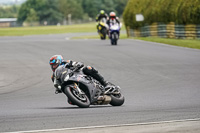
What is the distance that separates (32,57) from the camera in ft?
66.5

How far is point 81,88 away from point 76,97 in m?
0.34

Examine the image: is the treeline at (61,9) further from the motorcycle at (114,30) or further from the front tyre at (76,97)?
the front tyre at (76,97)

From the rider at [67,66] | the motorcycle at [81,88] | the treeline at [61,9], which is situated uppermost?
the rider at [67,66]

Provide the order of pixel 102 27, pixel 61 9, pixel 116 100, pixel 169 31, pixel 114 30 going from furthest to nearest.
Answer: pixel 61 9
pixel 102 27
pixel 169 31
pixel 114 30
pixel 116 100

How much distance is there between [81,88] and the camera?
872 centimetres

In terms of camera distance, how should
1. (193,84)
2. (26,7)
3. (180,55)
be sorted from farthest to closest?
(26,7)
(180,55)
(193,84)

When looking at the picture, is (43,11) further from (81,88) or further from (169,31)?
(81,88)

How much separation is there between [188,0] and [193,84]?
15329 mm

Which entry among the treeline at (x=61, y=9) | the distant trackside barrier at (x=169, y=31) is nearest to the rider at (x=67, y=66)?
the distant trackside barrier at (x=169, y=31)

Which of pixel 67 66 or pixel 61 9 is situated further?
pixel 61 9

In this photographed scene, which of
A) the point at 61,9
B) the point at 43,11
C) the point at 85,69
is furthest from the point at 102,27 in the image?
the point at 61,9

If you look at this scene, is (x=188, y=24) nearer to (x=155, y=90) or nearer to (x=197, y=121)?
(x=155, y=90)

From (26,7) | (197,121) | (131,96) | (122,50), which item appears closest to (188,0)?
(122,50)

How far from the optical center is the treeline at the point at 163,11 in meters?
26.5
